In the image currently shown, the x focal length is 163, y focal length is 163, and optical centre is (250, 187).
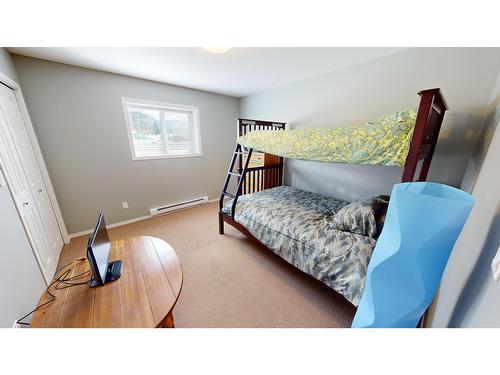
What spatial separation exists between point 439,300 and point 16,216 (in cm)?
320

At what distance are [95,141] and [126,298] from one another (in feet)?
8.44

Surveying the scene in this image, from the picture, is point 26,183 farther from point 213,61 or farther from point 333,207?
point 333,207

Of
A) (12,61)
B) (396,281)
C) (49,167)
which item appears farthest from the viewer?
(49,167)

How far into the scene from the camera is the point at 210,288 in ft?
5.41

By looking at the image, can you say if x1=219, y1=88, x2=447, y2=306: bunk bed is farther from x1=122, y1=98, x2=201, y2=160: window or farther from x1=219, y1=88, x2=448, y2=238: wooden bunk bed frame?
x1=122, y1=98, x2=201, y2=160: window

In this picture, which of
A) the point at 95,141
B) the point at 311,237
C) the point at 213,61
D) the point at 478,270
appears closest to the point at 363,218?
the point at 311,237

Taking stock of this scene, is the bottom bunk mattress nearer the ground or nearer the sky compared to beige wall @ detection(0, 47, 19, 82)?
nearer the ground

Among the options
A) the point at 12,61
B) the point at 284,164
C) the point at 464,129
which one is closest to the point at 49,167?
the point at 12,61

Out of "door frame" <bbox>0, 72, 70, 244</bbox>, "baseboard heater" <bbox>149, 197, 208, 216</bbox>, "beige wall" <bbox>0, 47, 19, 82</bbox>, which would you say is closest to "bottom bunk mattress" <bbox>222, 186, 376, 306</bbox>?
"baseboard heater" <bbox>149, 197, 208, 216</bbox>

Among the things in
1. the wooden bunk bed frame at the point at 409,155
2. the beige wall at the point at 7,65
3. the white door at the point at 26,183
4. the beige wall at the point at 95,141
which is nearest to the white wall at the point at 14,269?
the white door at the point at 26,183

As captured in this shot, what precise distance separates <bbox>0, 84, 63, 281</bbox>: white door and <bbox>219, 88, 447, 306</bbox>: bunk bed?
1.93 m

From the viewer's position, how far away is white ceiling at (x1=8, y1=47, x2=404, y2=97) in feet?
5.79

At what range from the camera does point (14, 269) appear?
116cm
